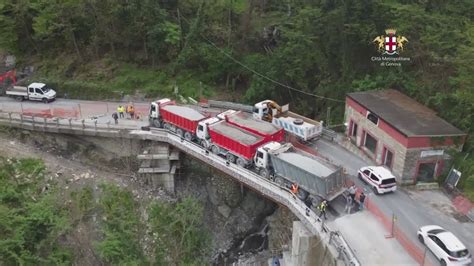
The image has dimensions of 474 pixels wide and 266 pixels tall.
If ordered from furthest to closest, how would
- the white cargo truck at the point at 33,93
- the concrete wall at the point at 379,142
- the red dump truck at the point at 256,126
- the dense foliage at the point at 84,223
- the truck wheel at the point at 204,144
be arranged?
the white cargo truck at the point at 33,93 < the truck wheel at the point at 204,144 < the red dump truck at the point at 256,126 < the concrete wall at the point at 379,142 < the dense foliage at the point at 84,223

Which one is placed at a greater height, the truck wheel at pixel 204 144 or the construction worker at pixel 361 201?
the truck wheel at pixel 204 144

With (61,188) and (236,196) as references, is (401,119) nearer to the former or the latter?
Answer: (236,196)

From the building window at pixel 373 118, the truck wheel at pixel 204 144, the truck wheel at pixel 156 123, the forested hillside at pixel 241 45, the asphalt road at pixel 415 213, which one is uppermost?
the forested hillside at pixel 241 45

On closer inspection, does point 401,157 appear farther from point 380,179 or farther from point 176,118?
point 176,118

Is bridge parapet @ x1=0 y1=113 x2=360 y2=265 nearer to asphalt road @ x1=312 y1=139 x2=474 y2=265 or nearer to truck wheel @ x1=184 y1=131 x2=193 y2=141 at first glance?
truck wheel @ x1=184 y1=131 x2=193 y2=141

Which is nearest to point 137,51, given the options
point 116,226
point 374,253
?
point 116,226

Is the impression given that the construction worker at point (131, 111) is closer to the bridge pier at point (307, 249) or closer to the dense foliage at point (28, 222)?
the dense foliage at point (28, 222)

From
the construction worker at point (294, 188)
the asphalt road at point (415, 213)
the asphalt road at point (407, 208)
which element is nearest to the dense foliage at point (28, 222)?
the construction worker at point (294, 188)
